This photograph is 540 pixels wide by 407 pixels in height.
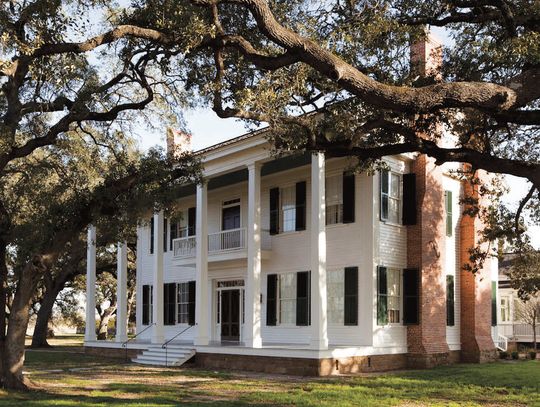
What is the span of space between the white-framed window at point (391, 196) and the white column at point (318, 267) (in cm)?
285

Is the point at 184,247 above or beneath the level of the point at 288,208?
beneath

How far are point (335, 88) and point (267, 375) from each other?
8.77m

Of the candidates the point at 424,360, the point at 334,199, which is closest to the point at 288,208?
the point at 334,199

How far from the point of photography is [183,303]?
28203 mm

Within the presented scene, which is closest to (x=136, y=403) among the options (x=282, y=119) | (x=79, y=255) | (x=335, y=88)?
(x=282, y=119)

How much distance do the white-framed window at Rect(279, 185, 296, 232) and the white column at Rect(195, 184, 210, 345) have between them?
2.82 meters

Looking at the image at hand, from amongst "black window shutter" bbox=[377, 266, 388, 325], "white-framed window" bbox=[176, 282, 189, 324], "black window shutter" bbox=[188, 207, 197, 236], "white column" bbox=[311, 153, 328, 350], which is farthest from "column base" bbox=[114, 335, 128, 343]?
"black window shutter" bbox=[377, 266, 388, 325]

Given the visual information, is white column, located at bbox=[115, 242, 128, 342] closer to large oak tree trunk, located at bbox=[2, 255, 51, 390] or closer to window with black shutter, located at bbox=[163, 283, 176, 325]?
window with black shutter, located at bbox=[163, 283, 176, 325]

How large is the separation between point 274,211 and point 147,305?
31.9 ft

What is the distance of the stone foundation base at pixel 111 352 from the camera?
2564 centimetres

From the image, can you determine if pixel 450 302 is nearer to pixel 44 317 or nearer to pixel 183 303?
pixel 183 303

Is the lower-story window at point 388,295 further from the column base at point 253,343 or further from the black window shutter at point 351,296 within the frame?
the column base at point 253,343

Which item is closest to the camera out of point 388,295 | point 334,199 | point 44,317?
point 388,295

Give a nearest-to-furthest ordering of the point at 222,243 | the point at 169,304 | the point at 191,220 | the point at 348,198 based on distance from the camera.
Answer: the point at 348,198
the point at 222,243
the point at 191,220
the point at 169,304
